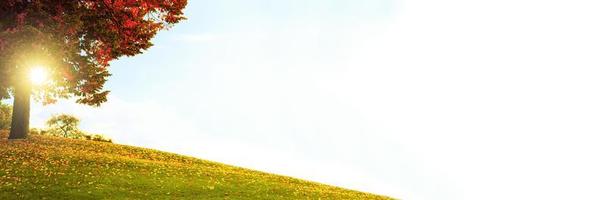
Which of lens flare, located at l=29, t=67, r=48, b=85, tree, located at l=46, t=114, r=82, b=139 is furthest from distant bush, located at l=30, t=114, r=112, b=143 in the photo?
lens flare, located at l=29, t=67, r=48, b=85

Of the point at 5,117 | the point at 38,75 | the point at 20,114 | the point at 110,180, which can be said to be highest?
the point at 38,75

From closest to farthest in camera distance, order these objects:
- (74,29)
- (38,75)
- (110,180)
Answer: (110,180), (74,29), (38,75)

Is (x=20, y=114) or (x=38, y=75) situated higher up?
(x=38, y=75)

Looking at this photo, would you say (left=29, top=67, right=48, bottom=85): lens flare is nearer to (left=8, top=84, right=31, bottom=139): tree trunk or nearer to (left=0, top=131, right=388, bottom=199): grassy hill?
(left=8, top=84, right=31, bottom=139): tree trunk

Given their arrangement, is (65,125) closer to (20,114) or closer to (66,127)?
(66,127)

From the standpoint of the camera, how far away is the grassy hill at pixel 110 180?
29359 millimetres

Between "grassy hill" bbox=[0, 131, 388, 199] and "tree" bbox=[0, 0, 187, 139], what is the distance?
15.0 feet

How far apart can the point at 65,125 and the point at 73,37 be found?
22.8m

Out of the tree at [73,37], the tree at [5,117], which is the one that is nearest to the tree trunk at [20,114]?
the tree at [73,37]

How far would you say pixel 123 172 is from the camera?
113 ft

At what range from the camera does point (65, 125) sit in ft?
200

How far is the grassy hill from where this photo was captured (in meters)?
29.4

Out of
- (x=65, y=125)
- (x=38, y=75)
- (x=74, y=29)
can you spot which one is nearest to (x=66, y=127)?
(x=65, y=125)

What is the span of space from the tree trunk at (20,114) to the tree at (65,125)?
51.0ft
